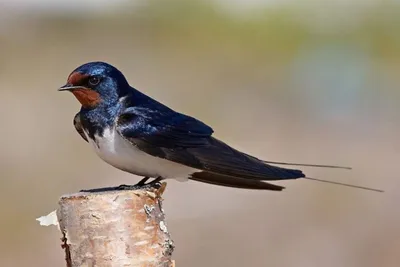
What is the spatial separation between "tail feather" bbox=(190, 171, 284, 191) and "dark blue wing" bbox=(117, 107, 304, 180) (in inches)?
3.4

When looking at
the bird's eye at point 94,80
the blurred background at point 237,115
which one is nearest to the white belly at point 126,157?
the bird's eye at point 94,80

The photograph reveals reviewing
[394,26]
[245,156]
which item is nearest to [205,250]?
[245,156]

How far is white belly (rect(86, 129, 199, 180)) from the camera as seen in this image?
8.54 ft

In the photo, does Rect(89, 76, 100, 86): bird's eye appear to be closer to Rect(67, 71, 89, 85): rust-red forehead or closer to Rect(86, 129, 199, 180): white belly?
Rect(67, 71, 89, 85): rust-red forehead

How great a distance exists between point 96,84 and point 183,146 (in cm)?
29

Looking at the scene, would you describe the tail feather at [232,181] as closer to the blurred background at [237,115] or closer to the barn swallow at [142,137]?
the barn swallow at [142,137]

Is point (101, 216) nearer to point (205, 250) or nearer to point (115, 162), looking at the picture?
point (115, 162)

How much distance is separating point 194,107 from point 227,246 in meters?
5.24

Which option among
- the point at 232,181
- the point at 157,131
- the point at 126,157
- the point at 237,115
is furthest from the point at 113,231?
the point at 237,115

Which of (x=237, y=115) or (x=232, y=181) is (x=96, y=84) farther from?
(x=237, y=115)

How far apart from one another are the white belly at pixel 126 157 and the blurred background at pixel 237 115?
2.82m

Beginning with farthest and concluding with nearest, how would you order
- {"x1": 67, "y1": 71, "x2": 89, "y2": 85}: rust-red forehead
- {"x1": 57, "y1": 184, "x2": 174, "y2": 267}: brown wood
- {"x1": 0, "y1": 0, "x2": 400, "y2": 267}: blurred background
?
{"x1": 0, "y1": 0, "x2": 400, "y2": 267}: blurred background
{"x1": 67, "y1": 71, "x2": 89, "y2": 85}: rust-red forehead
{"x1": 57, "y1": 184, "x2": 174, "y2": 267}: brown wood

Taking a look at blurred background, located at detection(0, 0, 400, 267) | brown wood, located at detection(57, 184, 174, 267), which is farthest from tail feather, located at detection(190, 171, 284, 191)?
blurred background, located at detection(0, 0, 400, 267)

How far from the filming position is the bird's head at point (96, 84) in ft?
8.56
